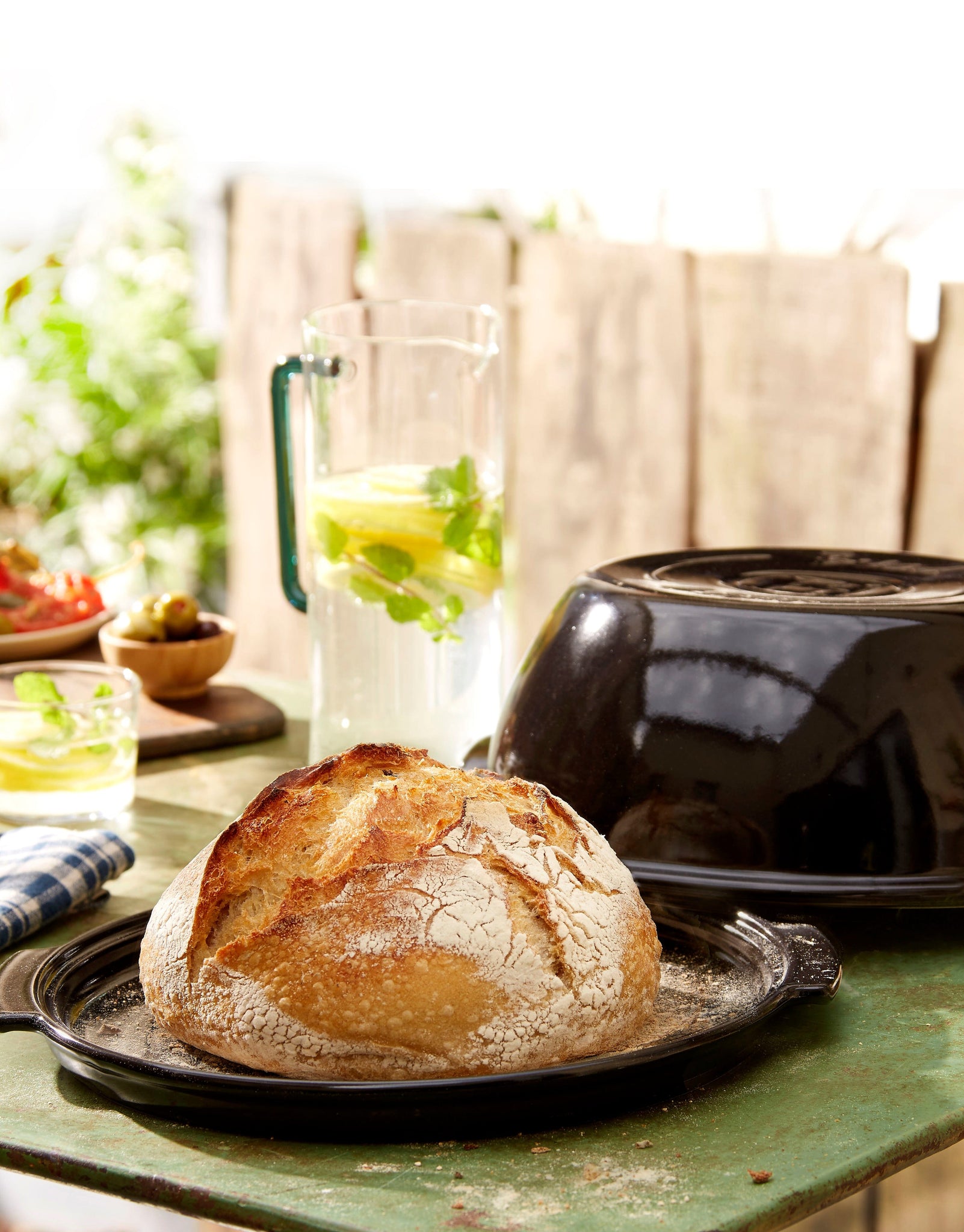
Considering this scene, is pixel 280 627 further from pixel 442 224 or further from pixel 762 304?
pixel 762 304

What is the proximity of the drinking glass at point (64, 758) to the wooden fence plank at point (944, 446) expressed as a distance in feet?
5.23

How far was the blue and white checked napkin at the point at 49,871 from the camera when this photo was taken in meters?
1.21

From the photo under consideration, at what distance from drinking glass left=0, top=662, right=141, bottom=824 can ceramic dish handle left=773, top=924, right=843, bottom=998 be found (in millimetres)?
774

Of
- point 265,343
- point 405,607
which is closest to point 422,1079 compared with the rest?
point 405,607

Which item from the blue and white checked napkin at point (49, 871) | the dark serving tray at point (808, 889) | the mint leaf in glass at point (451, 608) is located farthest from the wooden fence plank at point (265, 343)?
the dark serving tray at point (808, 889)

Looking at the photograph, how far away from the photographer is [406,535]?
5.05 ft

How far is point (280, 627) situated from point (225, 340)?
0.69 meters

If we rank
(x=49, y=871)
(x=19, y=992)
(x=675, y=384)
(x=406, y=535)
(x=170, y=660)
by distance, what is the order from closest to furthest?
(x=19, y=992)
(x=49, y=871)
(x=406, y=535)
(x=170, y=660)
(x=675, y=384)

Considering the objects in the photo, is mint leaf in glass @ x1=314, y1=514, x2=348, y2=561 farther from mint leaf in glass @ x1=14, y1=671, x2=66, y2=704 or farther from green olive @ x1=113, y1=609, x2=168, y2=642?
green olive @ x1=113, y1=609, x2=168, y2=642

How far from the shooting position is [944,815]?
1.17 m

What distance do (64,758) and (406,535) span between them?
42 centimetres

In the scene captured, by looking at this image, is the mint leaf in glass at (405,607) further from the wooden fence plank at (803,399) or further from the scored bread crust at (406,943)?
the wooden fence plank at (803,399)

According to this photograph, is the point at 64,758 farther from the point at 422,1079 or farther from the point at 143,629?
the point at 422,1079

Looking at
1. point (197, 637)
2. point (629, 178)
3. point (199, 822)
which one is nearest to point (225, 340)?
point (629, 178)
